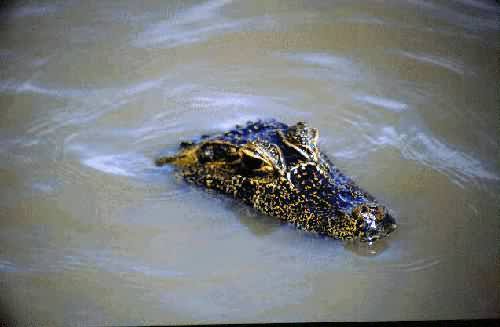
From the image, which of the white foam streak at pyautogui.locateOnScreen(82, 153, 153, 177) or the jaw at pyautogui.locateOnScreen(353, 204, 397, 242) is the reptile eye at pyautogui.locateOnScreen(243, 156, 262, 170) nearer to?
the jaw at pyautogui.locateOnScreen(353, 204, 397, 242)

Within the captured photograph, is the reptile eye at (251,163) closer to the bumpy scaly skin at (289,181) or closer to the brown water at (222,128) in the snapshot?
the bumpy scaly skin at (289,181)

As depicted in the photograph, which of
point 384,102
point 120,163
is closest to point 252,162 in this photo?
point 120,163

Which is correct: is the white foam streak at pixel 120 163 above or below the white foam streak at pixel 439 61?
below

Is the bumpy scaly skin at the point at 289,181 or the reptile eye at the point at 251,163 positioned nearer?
the bumpy scaly skin at the point at 289,181

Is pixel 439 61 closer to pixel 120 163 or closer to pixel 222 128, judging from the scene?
pixel 222 128

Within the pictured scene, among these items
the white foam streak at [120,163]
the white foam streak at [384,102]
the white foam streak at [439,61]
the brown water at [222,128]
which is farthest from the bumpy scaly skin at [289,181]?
the white foam streak at [439,61]

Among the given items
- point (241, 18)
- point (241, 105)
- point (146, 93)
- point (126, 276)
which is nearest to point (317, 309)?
point (126, 276)
